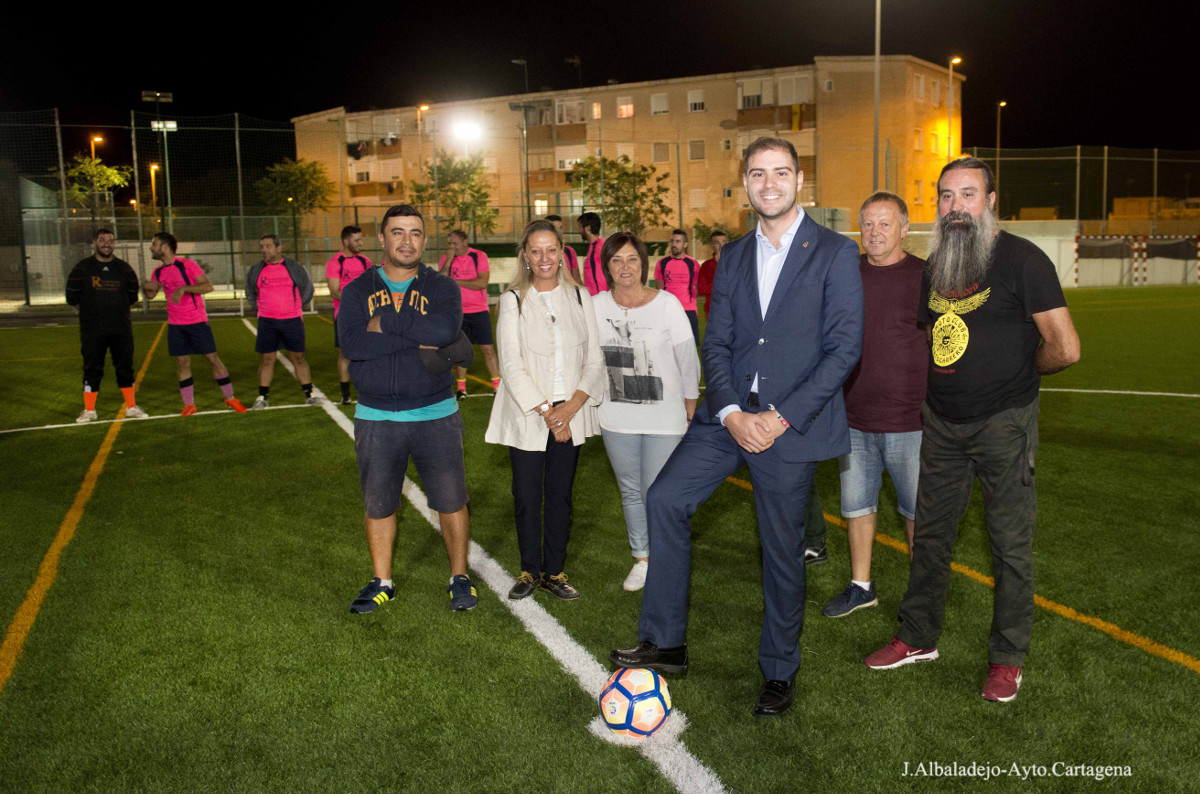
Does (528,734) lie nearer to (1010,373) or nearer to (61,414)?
(1010,373)

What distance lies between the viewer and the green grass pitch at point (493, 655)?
3.12 m

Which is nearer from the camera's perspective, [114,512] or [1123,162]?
[114,512]

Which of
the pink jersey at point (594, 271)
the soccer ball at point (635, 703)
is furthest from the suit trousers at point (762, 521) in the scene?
the pink jersey at point (594, 271)

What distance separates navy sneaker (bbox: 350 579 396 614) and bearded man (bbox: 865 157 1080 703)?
2771mm

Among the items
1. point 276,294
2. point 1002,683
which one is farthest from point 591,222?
Result: point 1002,683

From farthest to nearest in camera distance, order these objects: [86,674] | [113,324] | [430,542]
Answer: [113,324], [430,542], [86,674]

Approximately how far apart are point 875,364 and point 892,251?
56 cm

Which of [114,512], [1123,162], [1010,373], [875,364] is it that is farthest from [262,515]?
[1123,162]

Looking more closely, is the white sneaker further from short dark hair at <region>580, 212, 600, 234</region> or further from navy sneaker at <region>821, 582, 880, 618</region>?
short dark hair at <region>580, 212, 600, 234</region>

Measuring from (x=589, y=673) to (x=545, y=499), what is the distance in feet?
3.79

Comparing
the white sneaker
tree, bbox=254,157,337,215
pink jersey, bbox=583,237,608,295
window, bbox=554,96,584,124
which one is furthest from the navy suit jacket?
window, bbox=554,96,584,124

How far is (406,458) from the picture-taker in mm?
4559

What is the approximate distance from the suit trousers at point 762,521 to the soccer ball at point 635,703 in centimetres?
34

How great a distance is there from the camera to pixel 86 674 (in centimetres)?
388
